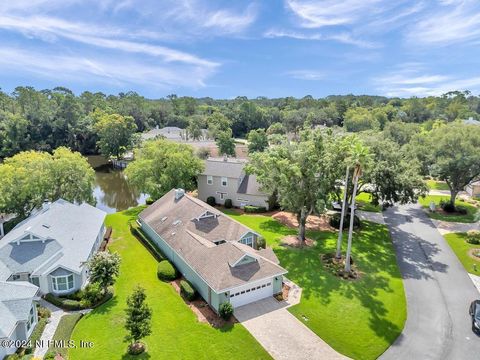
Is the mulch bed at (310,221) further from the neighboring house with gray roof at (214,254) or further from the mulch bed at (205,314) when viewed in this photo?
the mulch bed at (205,314)

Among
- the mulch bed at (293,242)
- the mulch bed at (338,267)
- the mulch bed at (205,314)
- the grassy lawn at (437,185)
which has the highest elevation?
the grassy lawn at (437,185)

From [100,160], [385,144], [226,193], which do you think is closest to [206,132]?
[100,160]

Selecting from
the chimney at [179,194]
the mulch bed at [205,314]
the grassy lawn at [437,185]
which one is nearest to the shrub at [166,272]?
the mulch bed at [205,314]

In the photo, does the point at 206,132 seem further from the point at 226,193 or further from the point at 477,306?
the point at 477,306

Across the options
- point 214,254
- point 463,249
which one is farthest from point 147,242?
point 463,249

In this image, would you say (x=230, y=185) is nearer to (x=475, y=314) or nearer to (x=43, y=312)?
(x=43, y=312)

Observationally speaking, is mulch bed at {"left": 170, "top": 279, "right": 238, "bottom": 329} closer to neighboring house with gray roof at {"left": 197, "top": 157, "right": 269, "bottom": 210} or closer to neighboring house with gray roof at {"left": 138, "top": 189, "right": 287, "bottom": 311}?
neighboring house with gray roof at {"left": 138, "top": 189, "right": 287, "bottom": 311}

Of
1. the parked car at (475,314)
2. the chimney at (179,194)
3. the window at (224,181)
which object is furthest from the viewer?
the window at (224,181)
